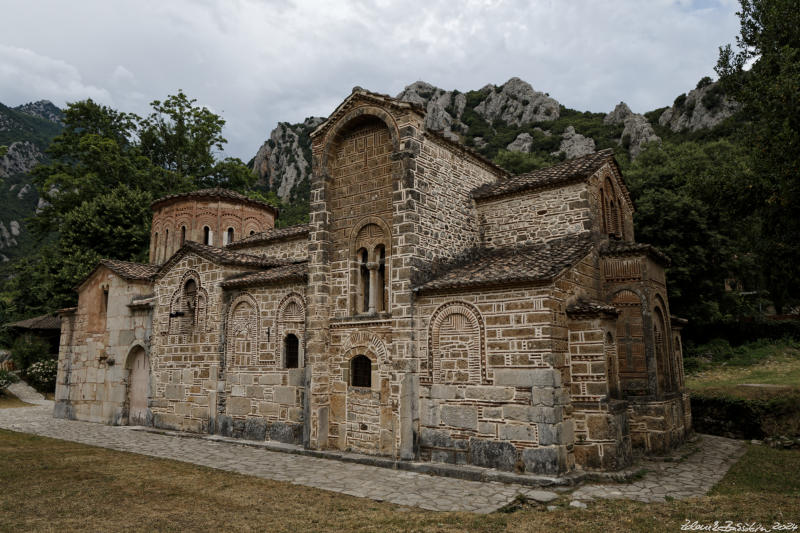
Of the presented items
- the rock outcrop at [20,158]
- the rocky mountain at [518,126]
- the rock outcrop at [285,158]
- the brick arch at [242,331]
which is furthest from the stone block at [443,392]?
the rock outcrop at [20,158]

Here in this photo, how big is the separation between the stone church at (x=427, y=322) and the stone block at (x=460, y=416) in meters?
0.03

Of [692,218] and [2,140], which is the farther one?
[2,140]

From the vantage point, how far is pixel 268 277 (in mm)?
12703

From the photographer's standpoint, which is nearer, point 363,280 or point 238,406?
point 363,280

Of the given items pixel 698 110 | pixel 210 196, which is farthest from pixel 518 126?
pixel 210 196

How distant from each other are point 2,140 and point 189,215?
6735cm

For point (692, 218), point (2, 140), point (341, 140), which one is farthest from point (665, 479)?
point (2, 140)

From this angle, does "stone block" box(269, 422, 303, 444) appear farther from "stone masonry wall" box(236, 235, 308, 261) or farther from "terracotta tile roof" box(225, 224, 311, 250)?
"terracotta tile roof" box(225, 224, 311, 250)

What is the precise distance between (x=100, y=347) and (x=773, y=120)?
20.0 metres

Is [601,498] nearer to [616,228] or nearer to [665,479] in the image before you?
[665,479]

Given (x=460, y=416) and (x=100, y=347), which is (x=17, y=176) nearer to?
(x=100, y=347)

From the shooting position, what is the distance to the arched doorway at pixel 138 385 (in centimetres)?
1526

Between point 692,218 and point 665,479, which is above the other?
point 692,218

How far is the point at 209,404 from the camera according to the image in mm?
13227
